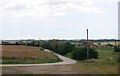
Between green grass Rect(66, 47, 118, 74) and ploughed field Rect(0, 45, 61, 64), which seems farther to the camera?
ploughed field Rect(0, 45, 61, 64)

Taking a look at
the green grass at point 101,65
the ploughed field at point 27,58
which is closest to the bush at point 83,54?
the ploughed field at point 27,58

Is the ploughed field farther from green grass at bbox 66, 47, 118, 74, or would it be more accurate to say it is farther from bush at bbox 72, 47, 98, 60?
green grass at bbox 66, 47, 118, 74

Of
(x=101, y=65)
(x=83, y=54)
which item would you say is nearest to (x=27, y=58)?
(x=83, y=54)

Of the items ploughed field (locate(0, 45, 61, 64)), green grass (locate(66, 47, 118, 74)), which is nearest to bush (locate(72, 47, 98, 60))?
ploughed field (locate(0, 45, 61, 64))

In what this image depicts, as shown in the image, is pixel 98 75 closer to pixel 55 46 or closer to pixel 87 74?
pixel 87 74

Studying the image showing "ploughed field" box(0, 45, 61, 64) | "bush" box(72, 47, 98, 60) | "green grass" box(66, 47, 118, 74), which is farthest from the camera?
"bush" box(72, 47, 98, 60)

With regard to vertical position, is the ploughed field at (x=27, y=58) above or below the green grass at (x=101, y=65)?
below

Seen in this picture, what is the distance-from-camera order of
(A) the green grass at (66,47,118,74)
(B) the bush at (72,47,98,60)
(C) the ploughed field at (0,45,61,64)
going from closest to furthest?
1. (A) the green grass at (66,47,118,74)
2. (C) the ploughed field at (0,45,61,64)
3. (B) the bush at (72,47,98,60)

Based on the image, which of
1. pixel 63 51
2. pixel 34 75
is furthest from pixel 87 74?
pixel 63 51

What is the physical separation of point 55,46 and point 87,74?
280 feet

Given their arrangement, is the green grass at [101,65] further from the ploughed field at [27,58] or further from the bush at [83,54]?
the bush at [83,54]

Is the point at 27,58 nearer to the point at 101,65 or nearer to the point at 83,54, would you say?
the point at 83,54

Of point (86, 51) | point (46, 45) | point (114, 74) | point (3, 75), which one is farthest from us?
point (46, 45)

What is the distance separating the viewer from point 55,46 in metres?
116
